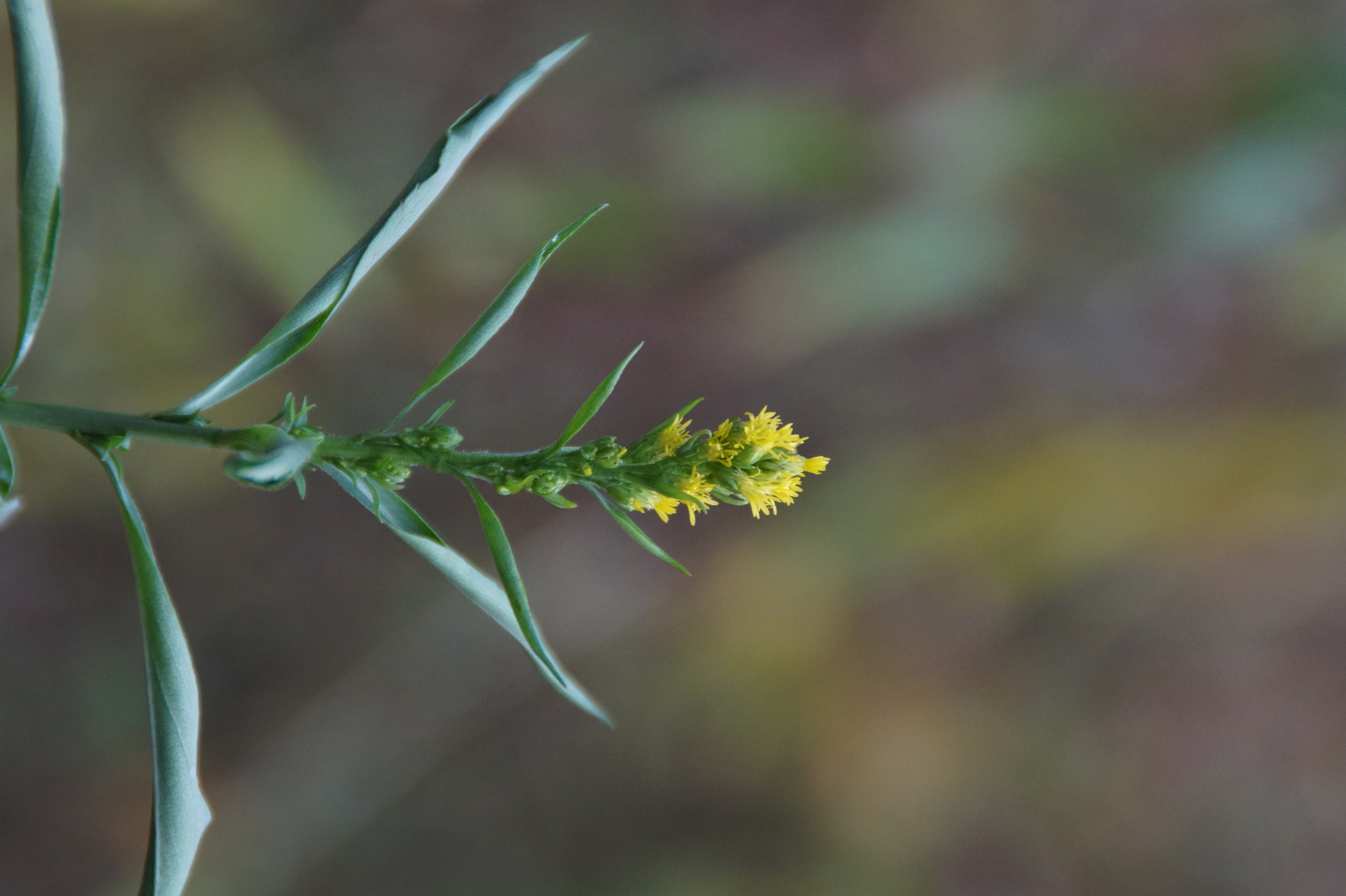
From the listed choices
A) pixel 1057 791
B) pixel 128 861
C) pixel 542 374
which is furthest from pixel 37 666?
pixel 1057 791

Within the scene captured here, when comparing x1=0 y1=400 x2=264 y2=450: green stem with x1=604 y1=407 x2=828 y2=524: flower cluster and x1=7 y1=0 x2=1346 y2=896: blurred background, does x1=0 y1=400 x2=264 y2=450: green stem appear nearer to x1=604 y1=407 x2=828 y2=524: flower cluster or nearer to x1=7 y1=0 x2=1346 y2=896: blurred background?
x1=604 y1=407 x2=828 y2=524: flower cluster

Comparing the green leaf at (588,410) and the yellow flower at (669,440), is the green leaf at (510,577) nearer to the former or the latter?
the green leaf at (588,410)

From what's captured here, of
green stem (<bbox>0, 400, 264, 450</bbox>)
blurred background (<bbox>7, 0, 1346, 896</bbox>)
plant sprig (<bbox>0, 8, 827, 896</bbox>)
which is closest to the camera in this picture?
green stem (<bbox>0, 400, 264, 450</bbox>)

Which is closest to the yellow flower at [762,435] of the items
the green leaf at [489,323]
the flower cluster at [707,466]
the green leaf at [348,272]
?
the flower cluster at [707,466]

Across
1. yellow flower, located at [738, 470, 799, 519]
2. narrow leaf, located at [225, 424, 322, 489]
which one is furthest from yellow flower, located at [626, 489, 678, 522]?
narrow leaf, located at [225, 424, 322, 489]

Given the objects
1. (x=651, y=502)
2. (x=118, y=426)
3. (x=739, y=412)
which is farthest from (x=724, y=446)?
(x=739, y=412)

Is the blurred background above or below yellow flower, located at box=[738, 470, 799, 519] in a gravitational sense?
below

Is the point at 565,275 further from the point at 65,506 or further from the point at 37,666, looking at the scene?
the point at 37,666
